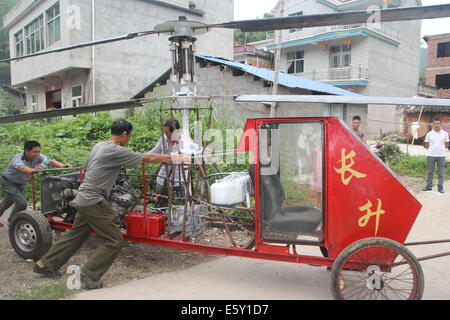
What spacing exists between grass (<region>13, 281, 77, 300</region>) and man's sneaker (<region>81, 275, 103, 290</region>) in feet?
0.36

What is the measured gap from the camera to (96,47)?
15.0 meters

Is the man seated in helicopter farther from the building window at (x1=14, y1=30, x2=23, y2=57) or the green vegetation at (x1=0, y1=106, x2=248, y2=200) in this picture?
the building window at (x1=14, y1=30, x2=23, y2=57)

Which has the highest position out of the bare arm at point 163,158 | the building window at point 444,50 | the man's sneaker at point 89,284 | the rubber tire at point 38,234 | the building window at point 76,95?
the building window at point 444,50

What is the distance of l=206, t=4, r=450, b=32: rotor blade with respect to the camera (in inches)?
118

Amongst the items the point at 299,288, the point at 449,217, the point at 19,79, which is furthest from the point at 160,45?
the point at 299,288

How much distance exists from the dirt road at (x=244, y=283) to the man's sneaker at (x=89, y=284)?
2.9 inches

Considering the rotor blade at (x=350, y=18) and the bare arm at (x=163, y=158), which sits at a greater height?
the rotor blade at (x=350, y=18)

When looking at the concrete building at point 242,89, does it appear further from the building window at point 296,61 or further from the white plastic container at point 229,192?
the building window at point 296,61

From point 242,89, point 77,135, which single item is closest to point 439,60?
point 242,89

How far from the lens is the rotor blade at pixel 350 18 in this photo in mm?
3000

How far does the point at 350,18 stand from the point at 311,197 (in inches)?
67.1

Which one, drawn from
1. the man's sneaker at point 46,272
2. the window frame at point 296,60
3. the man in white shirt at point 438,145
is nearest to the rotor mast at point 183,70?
the man's sneaker at point 46,272

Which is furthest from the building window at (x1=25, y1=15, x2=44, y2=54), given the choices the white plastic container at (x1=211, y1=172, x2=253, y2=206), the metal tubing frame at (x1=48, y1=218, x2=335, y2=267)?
the white plastic container at (x1=211, y1=172, x2=253, y2=206)
